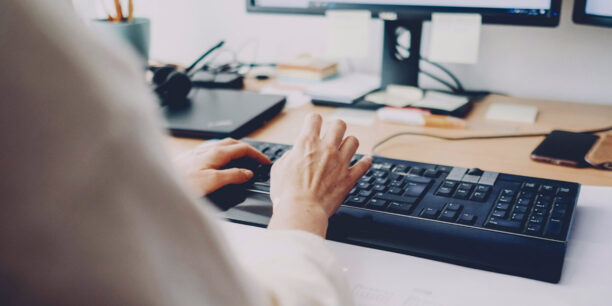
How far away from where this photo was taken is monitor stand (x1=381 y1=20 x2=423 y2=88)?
1093 millimetres

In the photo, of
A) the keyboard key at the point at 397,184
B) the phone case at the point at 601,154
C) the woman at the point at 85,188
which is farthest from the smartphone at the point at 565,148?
the woman at the point at 85,188

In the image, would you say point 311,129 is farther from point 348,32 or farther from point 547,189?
point 348,32

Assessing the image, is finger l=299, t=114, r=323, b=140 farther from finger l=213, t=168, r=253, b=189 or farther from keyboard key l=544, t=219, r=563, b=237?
keyboard key l=544, t=219, r=563, b=237

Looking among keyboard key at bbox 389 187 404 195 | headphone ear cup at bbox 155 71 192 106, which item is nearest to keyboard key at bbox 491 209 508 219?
keyboard key at bbox 389 187 404 195

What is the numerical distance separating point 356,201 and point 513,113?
52cm

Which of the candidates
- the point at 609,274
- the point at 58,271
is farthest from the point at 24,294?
the point at 609,274

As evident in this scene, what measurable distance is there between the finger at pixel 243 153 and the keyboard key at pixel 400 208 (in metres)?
0.20

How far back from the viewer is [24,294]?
247mm

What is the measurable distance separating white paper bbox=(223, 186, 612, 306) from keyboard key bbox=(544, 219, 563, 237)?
0.03 meters

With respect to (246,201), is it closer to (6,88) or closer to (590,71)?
(6,88)

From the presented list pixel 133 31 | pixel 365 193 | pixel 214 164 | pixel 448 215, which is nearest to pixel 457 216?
pixel 448 215

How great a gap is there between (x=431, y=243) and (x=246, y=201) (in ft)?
0.75

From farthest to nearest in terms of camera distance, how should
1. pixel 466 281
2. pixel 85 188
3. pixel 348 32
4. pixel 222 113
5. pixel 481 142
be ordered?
pixel 348 32 → pixel 222 113 → pixel 481 142 → pixel 466 281 → pixel 85 188

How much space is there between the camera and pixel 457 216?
22.8 inches
